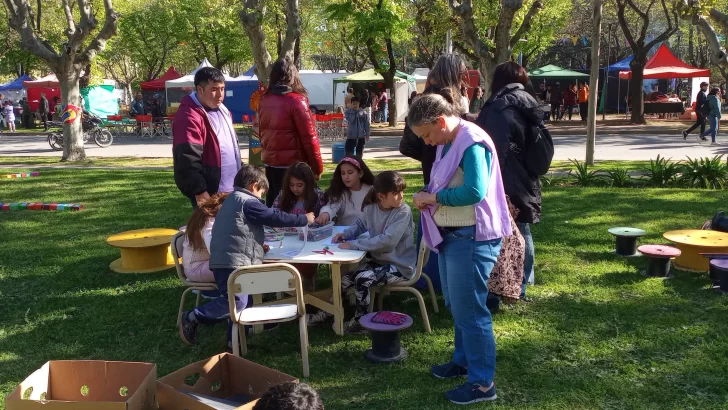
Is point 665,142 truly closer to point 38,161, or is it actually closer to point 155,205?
point 155,205

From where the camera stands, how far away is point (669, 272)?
585 centimetres

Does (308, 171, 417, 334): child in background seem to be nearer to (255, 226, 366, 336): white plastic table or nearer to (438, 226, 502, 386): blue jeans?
(255, 226, 366, 336): white plastic table

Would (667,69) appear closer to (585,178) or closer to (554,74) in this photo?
(554,74)

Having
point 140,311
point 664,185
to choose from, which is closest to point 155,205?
point 140,311

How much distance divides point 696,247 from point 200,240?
417 cm

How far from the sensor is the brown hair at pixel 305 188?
17.2ft

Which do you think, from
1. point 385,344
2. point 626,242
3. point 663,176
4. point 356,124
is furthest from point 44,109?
point 385,344

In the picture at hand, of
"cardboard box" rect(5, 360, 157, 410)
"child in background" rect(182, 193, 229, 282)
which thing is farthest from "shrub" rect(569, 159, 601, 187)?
"cardboard box" rect(5, 360, 157, 410)

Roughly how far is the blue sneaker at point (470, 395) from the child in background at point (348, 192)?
2.06 meters

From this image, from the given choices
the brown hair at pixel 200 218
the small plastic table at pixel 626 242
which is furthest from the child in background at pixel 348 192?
the small plastic table at pixel 626 242

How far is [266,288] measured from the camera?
13.0 ft

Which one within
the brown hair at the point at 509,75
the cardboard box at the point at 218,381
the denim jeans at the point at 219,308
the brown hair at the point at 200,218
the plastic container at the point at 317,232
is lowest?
the cardboard box at the point at 218,381

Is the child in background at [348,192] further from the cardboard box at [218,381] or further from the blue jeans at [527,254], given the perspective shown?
the cardboard box at [218,381]

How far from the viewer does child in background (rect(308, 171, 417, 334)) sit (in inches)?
184
